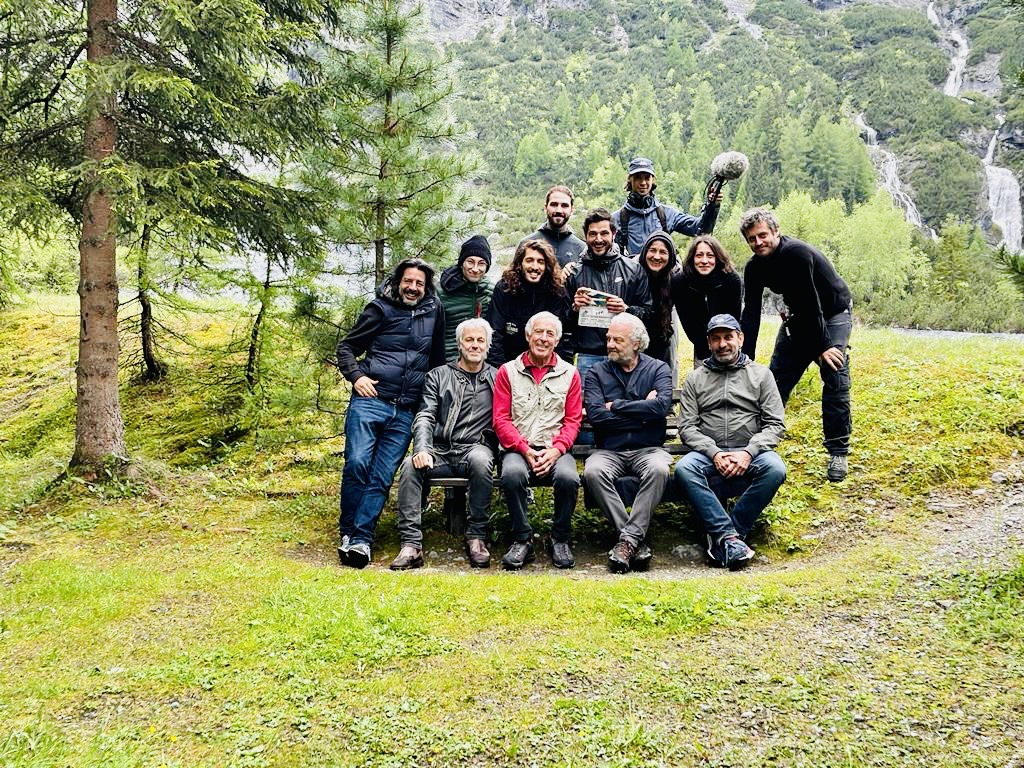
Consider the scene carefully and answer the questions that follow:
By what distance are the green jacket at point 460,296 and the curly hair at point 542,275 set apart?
44 centimetres

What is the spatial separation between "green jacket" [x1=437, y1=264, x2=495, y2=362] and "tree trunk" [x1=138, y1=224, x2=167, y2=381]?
4.97 metres

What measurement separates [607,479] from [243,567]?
283cm

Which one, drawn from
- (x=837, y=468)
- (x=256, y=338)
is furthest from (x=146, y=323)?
(x=837, y=468)

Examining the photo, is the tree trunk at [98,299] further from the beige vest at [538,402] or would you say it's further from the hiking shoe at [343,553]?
the beige vest at [538,402]

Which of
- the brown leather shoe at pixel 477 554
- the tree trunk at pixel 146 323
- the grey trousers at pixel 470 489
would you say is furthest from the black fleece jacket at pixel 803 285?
the tree trunk at pixel 146 323

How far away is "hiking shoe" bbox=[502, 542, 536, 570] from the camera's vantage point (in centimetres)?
521

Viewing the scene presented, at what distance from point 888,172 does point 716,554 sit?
10992cm

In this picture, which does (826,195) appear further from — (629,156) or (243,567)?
(243,567)

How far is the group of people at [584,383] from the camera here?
17.5 ft

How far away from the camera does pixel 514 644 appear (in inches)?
154

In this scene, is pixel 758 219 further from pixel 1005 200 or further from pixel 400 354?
pixel 1005 200

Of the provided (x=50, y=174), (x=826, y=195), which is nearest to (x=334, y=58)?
(x=50, y=174)

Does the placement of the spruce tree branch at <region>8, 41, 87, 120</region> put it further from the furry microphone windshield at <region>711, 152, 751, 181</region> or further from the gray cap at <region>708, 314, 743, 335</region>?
the gray cap at <region>708, 314, 743, 335</region>

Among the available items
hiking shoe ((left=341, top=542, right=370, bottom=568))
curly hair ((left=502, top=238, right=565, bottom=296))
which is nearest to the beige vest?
curly hair ((left=502, top=238, right=565, bottom=296))
